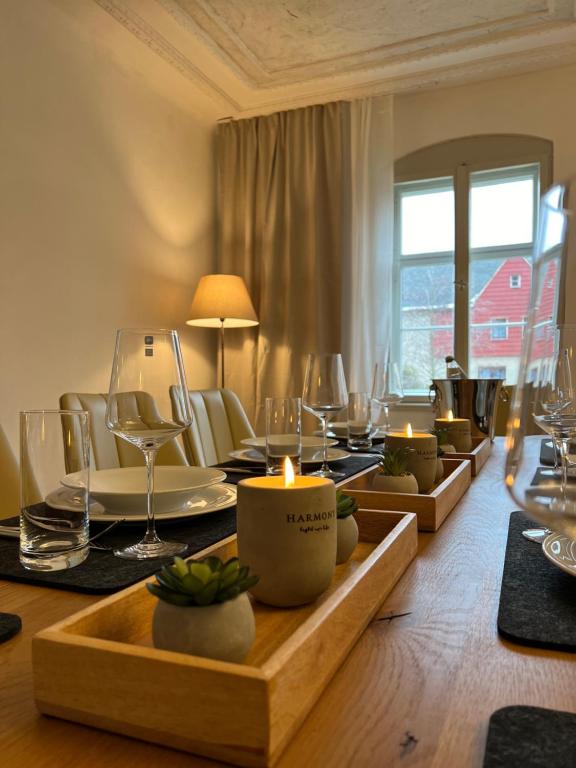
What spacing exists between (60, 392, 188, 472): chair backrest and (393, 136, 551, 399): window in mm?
2533

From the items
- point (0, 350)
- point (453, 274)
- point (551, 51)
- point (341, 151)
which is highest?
point (551, 51)

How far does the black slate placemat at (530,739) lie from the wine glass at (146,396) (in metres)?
0.43

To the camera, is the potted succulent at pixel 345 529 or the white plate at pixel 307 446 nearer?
the potted succulent at pixel 345 529

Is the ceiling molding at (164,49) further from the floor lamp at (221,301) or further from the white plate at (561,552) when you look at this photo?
the white plate at (561,552)

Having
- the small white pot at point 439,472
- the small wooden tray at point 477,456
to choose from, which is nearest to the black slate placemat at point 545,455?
the small white pot at point 439,472

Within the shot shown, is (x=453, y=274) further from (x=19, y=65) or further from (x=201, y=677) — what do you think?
(x=201, y=677)

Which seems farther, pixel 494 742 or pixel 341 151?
pixel 341 151

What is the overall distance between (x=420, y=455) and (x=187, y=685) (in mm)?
734

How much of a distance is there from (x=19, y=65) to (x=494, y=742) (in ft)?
10.6

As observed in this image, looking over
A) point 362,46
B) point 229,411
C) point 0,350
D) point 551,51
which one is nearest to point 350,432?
point 229,411

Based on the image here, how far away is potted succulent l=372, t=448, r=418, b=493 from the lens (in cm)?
92

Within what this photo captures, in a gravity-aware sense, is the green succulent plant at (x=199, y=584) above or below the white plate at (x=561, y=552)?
above

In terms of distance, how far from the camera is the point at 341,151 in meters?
4.00

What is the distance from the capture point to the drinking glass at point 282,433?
2.86 ft
